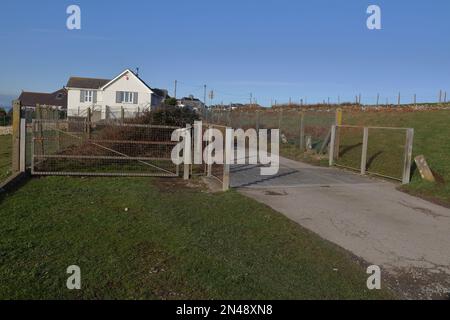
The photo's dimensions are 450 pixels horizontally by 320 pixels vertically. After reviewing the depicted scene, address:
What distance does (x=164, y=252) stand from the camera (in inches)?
223

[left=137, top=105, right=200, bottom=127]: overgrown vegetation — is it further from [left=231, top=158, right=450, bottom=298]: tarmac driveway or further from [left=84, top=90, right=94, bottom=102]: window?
[left=84, top=90, right=94, bottom=102]: window

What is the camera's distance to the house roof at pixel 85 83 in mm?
63625

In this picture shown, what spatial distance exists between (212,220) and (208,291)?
2855 millimetres

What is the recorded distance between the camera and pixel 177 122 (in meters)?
19.6

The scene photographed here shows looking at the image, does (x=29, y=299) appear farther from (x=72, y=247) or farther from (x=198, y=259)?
(x=198, y=259)

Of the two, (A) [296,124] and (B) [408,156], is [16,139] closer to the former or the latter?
(B) [408,156]

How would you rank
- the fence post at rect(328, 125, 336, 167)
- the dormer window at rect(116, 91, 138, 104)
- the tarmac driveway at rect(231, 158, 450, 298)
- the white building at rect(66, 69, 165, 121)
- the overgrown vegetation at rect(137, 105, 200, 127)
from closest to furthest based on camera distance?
the tarmac driveway at rect(231, 158, 450, 298) < the fence post at rect(328, 125, 336, 167) < the overgrown vegetation at rect(137, 105, 200, 127) < the white building at rect(66, 69, 165, 121) < the dormer window at rect(116, 91, 138, 104)

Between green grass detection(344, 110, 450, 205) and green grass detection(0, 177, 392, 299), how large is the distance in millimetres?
4676

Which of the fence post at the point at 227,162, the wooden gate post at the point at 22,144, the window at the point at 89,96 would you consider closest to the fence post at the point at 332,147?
the fence post at the point at 227,162

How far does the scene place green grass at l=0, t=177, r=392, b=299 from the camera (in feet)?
15.1

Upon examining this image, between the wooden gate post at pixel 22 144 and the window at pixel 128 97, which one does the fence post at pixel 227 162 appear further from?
the window at pixel 128 97

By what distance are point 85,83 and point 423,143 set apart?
5378cm

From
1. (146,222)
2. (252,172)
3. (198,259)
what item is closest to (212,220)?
(146,222)

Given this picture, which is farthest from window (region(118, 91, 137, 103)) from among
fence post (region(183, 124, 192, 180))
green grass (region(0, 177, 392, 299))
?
green grass (region(0, 177, 392, 299))
